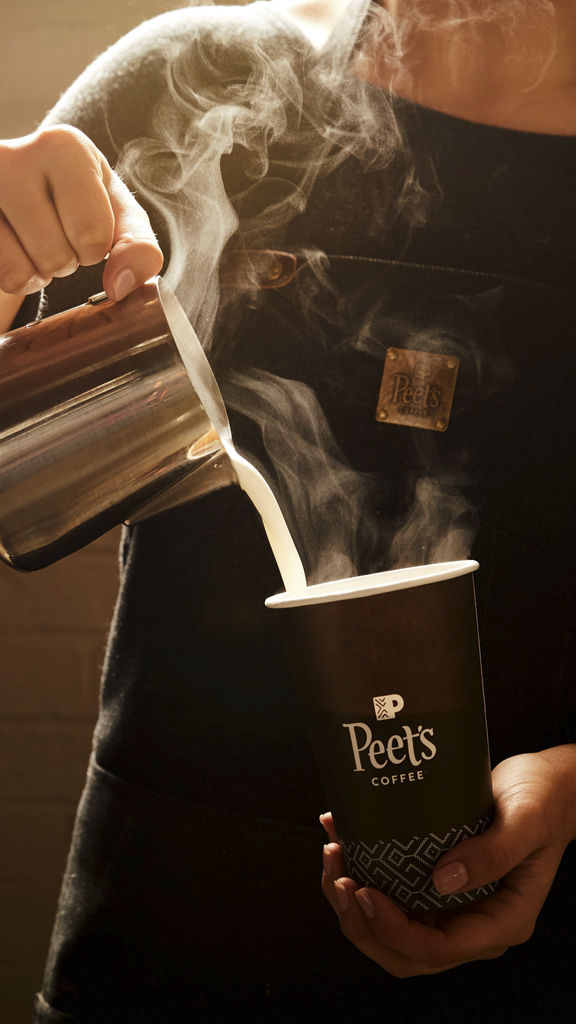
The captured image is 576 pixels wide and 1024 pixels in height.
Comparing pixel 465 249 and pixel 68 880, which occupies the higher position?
pixel 465 249

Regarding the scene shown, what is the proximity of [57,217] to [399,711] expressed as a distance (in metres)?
0.38

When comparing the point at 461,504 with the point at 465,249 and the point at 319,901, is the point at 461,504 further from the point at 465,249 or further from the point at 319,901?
the point at 319,901

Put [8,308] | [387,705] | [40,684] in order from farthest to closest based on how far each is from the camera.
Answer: [40,684] → [8,308] → [387,705]

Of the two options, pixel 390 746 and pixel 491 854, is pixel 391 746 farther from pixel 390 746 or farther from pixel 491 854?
pixel 491 854

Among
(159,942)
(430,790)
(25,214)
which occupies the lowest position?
(159,942)

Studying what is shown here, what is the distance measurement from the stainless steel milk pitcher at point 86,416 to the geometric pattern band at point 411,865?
0.94 feet

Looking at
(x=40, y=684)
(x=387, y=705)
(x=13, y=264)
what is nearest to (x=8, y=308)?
(x=13, y=264)

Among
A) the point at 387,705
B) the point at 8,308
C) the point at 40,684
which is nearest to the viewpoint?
the point at 387,705

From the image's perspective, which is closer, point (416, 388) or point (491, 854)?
point (491, 854)

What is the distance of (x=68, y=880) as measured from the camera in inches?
31.8

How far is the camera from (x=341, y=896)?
55cm

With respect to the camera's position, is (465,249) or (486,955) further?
(465,249)

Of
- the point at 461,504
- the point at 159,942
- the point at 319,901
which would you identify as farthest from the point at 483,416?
the point at 159,942

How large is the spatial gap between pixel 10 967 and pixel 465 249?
5.00 ft
